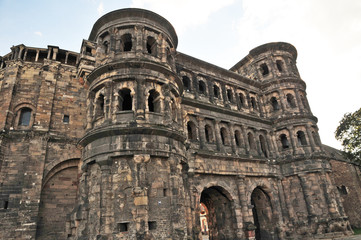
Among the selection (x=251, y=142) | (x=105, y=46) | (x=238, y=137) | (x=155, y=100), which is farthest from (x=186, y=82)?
(x=251, y=142)

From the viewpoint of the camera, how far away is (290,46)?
77.2ft

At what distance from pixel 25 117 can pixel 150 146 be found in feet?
29.6

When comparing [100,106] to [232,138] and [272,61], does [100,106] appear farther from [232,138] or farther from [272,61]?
[272,61]

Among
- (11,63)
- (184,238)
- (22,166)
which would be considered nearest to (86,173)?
(22,166)

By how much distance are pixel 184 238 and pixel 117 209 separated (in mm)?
3147

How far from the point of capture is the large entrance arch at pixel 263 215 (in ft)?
58.4

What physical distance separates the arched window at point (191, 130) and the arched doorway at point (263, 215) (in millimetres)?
6833

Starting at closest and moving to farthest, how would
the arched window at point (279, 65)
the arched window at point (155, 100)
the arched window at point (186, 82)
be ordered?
the arched window at point (155, 100) → the arched window at point (186, 82) → the arched window at point (279, 65)

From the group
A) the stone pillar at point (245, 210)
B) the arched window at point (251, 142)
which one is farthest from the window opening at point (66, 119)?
the arched window at point (251, 142)

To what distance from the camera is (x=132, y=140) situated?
37.3ft

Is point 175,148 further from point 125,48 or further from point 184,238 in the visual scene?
point 125,48

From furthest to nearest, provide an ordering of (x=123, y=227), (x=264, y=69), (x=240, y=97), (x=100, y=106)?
1. (x=264, y=69)
2. (x=240, y=97)
3. (x=100, y=106)
4. (x=123, y=227)

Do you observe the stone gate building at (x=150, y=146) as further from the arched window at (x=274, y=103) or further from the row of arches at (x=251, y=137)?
the arched window at (x=274, y=103)

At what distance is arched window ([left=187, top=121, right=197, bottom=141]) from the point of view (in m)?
16.3
